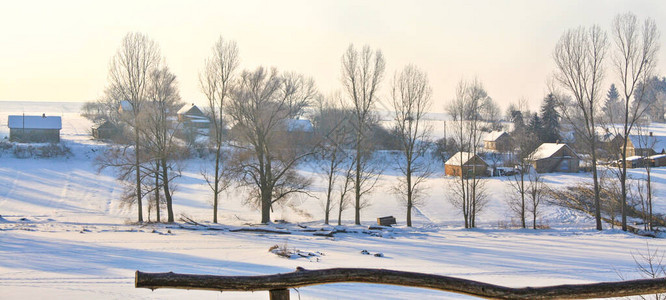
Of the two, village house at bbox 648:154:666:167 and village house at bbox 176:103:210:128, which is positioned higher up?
village house at bbox 176:103:210:128

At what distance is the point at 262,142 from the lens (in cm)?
2703

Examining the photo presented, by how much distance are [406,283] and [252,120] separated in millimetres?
24359

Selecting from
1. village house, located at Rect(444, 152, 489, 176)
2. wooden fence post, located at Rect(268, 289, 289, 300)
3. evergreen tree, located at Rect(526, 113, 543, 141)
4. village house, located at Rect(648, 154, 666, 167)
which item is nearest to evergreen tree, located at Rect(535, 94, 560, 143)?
evergreen tree, located at Rect(526, 113, 543, 141)

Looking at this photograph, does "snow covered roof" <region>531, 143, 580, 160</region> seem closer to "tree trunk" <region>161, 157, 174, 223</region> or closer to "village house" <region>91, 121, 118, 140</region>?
"tree trunk" <region>161, 157, 174, 223</region>

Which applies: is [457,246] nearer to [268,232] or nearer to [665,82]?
[268,232]

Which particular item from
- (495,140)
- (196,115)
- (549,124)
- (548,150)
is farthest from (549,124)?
(196,115)

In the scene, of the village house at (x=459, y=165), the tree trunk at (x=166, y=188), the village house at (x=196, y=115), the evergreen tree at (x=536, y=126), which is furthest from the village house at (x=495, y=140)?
the tree trunk at (x=166, y=188)

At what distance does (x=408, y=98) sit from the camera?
98.5 ft

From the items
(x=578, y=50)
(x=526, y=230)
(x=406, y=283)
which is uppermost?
(x=578, y=50)

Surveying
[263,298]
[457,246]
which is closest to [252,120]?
[457,246]

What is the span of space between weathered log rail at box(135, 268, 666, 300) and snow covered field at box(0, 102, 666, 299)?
5404mm

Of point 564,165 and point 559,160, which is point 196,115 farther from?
point 564,165

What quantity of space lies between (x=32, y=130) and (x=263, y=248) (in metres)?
55.5

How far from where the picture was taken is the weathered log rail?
3.21m
